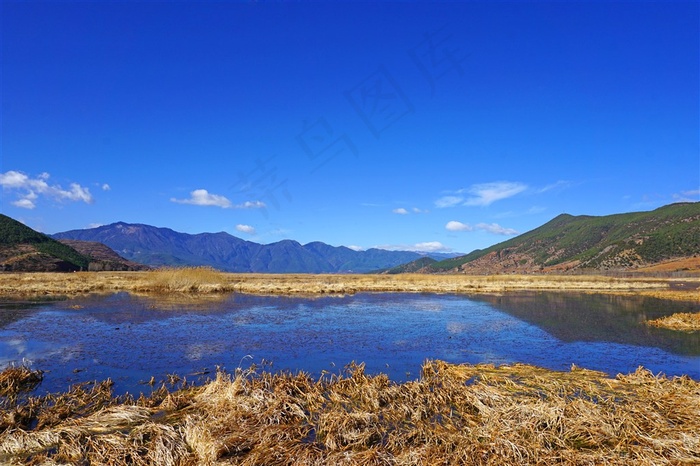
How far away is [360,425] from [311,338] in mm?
12538

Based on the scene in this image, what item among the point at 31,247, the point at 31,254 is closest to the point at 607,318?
the point at 31,254

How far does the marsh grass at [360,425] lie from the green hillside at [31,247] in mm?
115842

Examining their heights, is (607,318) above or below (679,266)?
below

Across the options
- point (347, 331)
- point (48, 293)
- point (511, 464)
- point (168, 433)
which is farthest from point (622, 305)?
point (48, 293)

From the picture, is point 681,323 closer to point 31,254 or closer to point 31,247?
point 31,254

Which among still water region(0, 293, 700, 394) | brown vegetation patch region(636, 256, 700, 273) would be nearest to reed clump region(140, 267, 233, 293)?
still water region(0, 293, 700, 394)

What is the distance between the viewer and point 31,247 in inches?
4481

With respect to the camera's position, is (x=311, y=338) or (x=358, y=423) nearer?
(x=358, y=423)

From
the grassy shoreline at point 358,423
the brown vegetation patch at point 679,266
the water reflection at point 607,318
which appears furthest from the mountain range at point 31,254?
the brown vegetation patch at point 679,266

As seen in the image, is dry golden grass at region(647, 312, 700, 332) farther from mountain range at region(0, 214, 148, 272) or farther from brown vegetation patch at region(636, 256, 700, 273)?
mountain range at region(0, 214, 148, 272)

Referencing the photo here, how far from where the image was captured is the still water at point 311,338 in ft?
→ 52.8

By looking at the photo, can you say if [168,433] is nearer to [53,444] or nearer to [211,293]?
[53,444]

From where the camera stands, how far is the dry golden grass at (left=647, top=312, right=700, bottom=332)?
81.9 feet

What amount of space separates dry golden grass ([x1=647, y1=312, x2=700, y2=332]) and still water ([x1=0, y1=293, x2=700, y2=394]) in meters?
0.94
